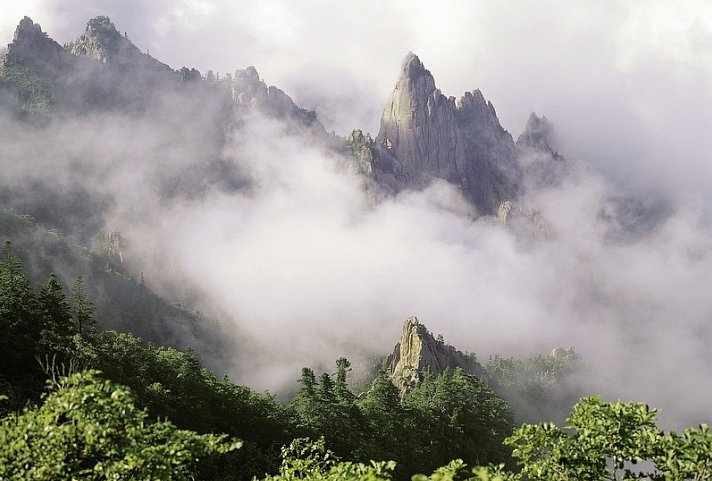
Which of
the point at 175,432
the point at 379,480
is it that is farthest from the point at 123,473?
the point at 379,480

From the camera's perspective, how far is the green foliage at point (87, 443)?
472 inches

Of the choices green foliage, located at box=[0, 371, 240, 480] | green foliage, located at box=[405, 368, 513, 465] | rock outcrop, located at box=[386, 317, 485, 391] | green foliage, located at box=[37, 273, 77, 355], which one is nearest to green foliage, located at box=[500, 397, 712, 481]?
green foliage, located at box=[0, 371, 240, 480]

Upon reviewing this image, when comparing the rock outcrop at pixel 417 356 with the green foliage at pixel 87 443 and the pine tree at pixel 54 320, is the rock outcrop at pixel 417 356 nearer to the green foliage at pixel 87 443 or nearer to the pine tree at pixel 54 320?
the pine tree at pixel 54 320

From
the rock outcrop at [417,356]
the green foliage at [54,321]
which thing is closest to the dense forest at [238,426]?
the green foliage at [54,321]

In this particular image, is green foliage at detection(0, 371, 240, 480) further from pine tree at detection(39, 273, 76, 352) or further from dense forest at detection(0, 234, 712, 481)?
pine tree at detection(39, 273, 76, 352)

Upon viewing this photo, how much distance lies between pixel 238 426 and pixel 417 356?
117m

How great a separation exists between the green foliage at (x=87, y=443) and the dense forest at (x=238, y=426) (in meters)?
0.04

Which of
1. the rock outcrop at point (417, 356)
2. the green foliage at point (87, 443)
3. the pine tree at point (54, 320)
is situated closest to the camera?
the green foliage at point (87, 443)

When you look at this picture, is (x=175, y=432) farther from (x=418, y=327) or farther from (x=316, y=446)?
(x=418, y=327)

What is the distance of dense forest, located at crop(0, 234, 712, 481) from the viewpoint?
12.4 metres

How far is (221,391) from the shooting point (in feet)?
178

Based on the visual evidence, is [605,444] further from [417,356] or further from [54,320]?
[417,356]

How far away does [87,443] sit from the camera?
12.1 metres

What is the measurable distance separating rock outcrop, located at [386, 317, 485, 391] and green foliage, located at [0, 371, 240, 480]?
469 feet
